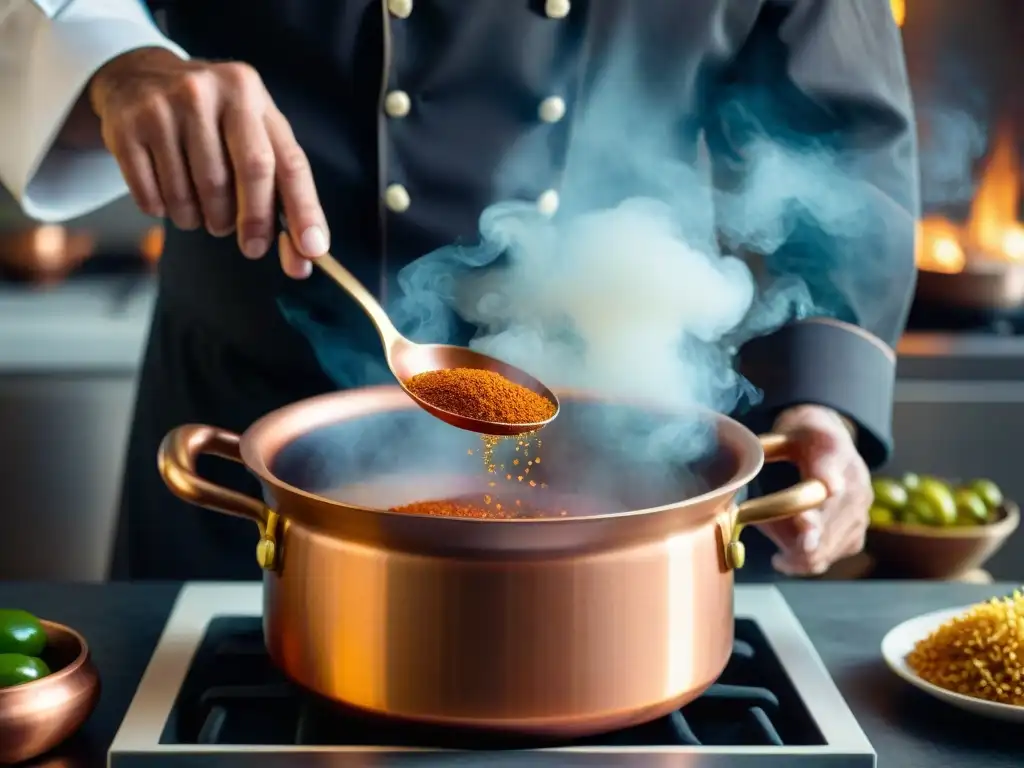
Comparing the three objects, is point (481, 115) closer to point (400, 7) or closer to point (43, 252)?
point (400, 7)

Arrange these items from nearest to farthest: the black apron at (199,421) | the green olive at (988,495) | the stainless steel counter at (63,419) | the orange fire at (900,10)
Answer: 1. the black apron at (199,421)
2. the green olive at (988,495)
3. the stainless steel counter at (63,419)
4. the orange fire at (900,10)

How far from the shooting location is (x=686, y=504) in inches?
27.0

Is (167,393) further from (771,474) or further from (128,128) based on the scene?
(771,474)

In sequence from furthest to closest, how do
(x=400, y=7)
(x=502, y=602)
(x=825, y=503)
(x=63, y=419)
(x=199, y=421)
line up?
(x=63, y=419)
(x=199, y=421)
(x=400, y=7)
(x=825, y=503)
(x=502, y=602)

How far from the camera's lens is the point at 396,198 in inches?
47.2

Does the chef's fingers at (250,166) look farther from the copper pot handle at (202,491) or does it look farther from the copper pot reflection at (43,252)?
the copper pot reflection at (43,252)

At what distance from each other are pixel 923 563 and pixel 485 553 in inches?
54.3

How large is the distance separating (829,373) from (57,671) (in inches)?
27.0

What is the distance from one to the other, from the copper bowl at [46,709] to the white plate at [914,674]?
0.53 metres

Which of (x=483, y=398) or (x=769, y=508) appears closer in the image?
(x=769, y=508)

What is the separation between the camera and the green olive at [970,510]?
1.92 meters

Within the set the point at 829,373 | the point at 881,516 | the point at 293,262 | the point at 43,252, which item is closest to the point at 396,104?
the point at 293,262

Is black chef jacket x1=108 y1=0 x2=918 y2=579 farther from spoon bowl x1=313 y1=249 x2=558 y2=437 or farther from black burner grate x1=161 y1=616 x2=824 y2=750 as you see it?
black burner grate x1=161 y1=616 x2=824 y2=750

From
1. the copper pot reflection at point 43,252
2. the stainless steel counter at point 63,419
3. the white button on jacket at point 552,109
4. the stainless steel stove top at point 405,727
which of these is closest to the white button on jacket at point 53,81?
the white button on jacket at point 552,109
